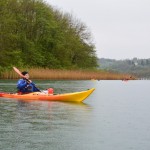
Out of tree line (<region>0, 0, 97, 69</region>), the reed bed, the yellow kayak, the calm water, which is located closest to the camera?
the calm water

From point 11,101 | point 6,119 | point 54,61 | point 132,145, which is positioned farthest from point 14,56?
point 132,145

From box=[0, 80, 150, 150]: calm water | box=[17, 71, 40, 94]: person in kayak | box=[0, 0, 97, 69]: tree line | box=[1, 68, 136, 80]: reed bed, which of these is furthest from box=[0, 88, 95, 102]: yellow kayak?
box=[0, 0, 97, 69]: tree line

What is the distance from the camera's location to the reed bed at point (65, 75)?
39.9m

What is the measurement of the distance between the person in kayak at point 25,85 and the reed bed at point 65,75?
20.4m

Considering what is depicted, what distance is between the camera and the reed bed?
131 feet

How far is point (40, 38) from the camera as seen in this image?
5547 cm

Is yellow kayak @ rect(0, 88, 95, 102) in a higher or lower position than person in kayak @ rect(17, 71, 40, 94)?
lower

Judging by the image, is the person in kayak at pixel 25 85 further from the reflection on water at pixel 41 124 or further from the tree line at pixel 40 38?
the tree line at pixel 40 38

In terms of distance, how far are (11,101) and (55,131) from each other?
7.58m

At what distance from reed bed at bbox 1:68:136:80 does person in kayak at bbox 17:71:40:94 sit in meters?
20.4

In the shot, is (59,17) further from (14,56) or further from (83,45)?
(14,56)

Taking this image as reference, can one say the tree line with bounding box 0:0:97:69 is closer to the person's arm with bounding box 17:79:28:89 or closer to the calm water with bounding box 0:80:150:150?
the person's arm with bounding box 17:79:28:89

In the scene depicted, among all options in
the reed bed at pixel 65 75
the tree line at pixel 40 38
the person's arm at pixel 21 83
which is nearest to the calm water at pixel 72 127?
the person's arm at pixel 21 83

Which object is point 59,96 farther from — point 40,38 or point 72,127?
point 40,38
